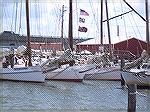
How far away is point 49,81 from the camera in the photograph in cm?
3825

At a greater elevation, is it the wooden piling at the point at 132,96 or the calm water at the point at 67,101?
the wooden piling at the point at 132,96

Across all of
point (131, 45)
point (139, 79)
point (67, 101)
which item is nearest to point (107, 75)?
point (139, 79)

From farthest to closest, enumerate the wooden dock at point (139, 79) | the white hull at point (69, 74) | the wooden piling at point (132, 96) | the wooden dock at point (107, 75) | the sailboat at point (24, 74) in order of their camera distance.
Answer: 1. the wooden dock at point (107, 75)
2. the white hull at point (69, 74)
3. the sailboat at point (24, 74)
4. the wooden dock at point (139, 79)
5. the wooden piling at point (132, 96)

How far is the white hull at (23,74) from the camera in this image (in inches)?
1438

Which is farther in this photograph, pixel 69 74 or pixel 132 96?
pixel 69 74

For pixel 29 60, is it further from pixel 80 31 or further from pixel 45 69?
pixel 80 31

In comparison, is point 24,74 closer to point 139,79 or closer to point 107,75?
point 107,75

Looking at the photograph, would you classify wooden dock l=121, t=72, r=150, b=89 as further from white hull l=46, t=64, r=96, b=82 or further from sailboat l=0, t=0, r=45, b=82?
sailboat l=0, t=0, r=45, b=82

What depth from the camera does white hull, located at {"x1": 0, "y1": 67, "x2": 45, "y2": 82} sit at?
1438 inches

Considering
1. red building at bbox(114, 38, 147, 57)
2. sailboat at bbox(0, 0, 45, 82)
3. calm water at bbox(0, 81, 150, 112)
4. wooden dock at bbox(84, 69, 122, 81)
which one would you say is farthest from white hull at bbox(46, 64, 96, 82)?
red building at bbox(114, 38, 147, 57)

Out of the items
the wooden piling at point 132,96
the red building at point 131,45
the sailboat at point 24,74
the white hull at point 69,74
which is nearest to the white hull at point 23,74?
the sailboat at point 24,74

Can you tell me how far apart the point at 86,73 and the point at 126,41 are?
31.6 meters

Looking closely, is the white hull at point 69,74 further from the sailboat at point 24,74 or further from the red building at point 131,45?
the red building at point 131,45

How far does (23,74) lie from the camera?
37125 mm
